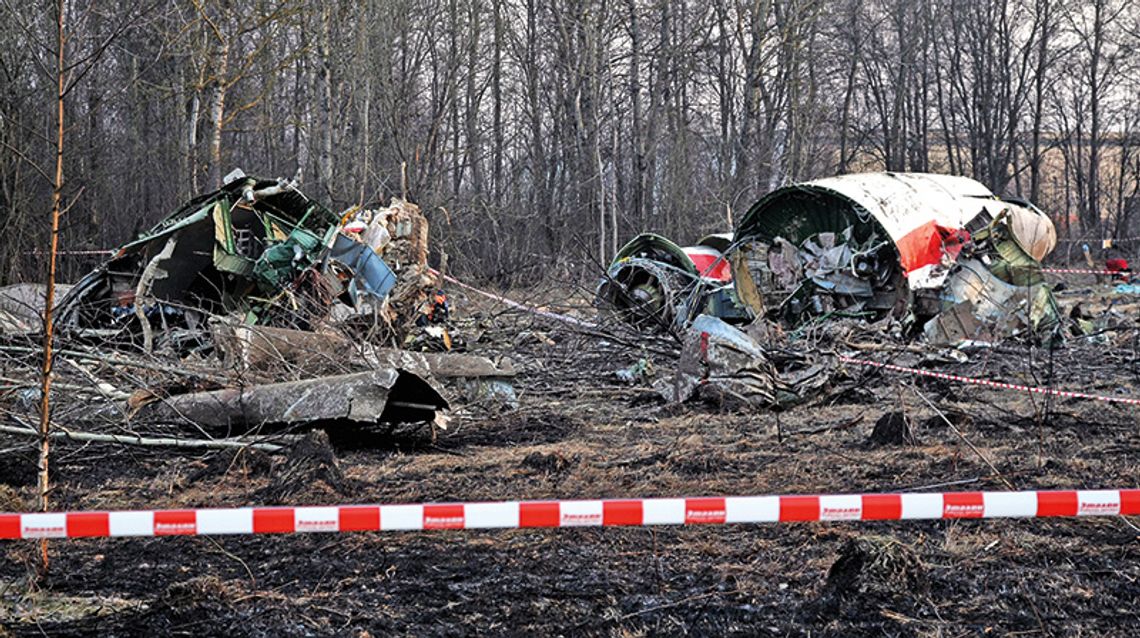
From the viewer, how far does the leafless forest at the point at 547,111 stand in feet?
57.6

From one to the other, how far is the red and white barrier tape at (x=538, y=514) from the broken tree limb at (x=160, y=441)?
6.22ft

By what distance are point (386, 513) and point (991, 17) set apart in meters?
34.6

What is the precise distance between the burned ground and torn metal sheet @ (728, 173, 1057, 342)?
190 inches

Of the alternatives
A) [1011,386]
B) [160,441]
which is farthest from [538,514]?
[1011,386]

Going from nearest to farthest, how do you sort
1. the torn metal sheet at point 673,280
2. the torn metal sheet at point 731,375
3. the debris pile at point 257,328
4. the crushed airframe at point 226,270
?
the debris pile at point 257,328 → the torn metal sheet at point 731,375 → the crushed airframe at point 226,270 → the torn metal sheet at point 673,280

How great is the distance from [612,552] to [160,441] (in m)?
2.74

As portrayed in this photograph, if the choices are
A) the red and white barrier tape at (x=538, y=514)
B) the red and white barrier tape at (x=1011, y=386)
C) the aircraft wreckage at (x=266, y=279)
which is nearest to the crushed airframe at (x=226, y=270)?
the aircraft wreckage at (x=266, y=279)

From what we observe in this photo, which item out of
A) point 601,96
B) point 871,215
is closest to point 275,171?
point 601,96

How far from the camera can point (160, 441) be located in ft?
18.9

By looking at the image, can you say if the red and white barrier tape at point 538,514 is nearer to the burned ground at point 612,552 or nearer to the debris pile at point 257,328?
the burned ground at point 612,552

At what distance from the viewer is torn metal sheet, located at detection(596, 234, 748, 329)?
41.7ft

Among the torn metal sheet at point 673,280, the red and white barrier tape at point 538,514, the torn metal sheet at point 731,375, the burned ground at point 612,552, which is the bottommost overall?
the burned ground at point 612,552

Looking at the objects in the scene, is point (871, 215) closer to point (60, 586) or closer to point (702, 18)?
point (60, 586)

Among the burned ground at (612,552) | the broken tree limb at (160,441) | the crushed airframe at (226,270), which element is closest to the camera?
the burned ground at (612,552)
